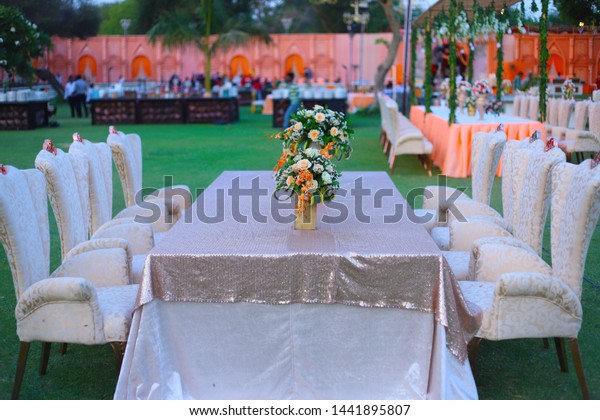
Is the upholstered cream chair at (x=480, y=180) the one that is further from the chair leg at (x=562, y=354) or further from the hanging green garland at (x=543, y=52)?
the hanging green garland at (x=543, y=52)

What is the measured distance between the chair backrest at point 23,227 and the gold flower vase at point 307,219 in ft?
3.90

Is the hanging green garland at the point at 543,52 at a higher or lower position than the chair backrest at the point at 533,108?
higher

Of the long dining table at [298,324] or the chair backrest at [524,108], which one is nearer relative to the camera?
the long dining table at [298,324]

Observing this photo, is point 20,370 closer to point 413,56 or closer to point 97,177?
A: point 97,177

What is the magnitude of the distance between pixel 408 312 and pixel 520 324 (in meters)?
0.46

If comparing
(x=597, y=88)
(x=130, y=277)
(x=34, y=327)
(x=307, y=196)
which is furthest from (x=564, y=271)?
(x=597, y=88)

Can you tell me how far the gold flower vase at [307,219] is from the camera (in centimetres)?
374

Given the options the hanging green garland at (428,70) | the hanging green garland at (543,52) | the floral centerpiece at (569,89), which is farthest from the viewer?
the hanging green garland at (428,70)

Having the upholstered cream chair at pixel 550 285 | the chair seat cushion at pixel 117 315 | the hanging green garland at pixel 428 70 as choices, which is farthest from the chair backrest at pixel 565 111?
the chair seat cushion at pixel 117 315

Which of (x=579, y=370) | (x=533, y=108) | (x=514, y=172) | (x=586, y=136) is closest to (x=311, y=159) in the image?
(x=579, y=370)

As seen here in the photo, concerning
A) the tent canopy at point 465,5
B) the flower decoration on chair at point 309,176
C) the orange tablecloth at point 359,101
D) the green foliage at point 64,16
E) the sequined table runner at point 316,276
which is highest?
the green foliage at point 64,16

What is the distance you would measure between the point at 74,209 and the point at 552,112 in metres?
9.77

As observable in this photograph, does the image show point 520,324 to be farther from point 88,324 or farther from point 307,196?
point 88,324

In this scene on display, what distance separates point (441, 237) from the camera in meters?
4.98
